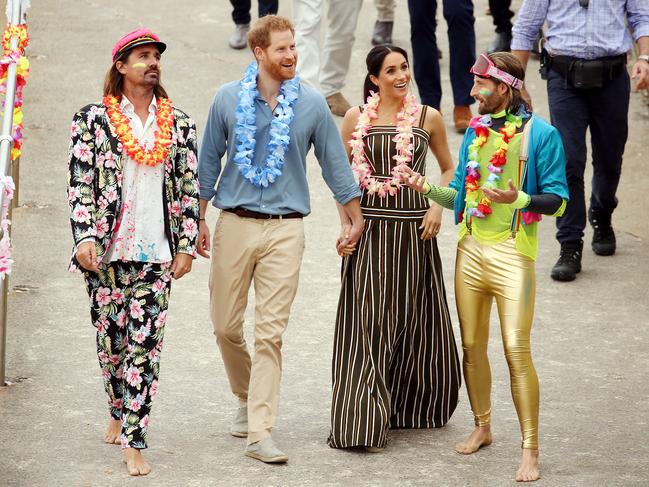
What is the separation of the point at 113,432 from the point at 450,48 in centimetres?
613

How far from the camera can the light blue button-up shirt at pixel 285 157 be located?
620 centimetres

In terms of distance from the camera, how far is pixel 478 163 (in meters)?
6.10

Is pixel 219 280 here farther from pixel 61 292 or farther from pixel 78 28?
pixel 78 28

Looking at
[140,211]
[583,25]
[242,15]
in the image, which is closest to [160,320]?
[140,211]

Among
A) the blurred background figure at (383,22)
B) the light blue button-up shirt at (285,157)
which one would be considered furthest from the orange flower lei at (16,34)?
the blurred background figure at (383,22)

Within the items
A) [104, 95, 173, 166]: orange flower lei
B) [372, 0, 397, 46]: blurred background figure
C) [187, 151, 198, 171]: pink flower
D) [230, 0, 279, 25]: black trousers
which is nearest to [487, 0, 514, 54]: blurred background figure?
[372, 0, 397, 46]: blurred background figure

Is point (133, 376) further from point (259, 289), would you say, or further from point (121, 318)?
point (259, 289)

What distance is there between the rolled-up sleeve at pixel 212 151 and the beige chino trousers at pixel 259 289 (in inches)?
7.0

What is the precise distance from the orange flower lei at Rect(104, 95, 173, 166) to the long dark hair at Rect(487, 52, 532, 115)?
1.53 metres

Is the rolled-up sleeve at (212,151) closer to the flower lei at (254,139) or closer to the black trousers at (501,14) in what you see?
the flower lei at (254,139)

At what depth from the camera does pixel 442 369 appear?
662cm

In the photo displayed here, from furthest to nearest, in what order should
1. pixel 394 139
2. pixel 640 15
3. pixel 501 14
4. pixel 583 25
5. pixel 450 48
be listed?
pixel 501 14
pixel 450 48
pixel 640 15
pixel 583 25
pixel 394 139

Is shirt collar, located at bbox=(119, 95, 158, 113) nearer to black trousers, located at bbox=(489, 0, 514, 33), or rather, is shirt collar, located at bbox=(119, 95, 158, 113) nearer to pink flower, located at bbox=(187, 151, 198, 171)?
pink flower, located at bbox=(187, 151, 198, 171)

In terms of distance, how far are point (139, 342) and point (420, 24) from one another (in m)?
6.12
